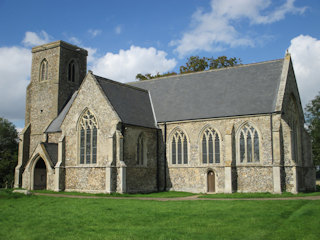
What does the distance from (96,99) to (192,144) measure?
30.2ft

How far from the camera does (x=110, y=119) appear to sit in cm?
2905

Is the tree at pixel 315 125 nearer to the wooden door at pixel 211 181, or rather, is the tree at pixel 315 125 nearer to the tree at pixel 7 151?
the wooden door at pixel 211 181

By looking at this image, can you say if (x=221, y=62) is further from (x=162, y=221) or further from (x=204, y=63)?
(x=162, y=221)

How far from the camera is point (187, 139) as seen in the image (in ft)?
103

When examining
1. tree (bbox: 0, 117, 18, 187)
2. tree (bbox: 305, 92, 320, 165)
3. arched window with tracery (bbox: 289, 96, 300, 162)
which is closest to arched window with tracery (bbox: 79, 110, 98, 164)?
arched window with tracery (bbox: 289, 96, 300, 162)

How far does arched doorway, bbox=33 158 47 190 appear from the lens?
3309 centimetres

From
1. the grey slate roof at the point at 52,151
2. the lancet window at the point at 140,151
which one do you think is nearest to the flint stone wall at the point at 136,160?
the lancet window at the point at 140,151

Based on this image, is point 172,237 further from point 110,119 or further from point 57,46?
point 57,46

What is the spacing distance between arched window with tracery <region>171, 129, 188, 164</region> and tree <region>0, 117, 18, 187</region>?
25565 millimetres

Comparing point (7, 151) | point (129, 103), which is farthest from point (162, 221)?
point (7, 151)

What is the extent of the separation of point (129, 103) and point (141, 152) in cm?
478

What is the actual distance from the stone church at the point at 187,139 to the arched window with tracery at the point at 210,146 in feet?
0.28

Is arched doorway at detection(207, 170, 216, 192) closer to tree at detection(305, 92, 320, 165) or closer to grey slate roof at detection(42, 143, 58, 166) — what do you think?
grey slate roof at detection(42, 143, 58, 166)

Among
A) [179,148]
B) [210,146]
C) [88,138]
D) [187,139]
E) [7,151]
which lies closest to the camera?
[210,146]
